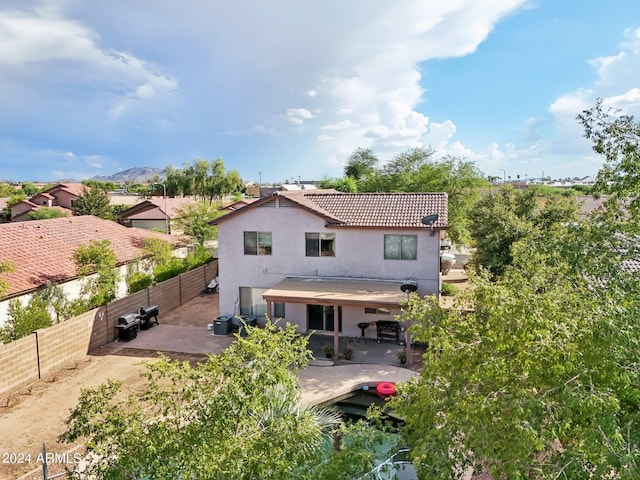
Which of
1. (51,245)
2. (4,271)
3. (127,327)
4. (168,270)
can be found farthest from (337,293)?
(51,245)

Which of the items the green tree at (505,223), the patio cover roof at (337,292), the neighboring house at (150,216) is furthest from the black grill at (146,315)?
the neighboring house at (150,216)

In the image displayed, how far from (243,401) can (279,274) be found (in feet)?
52.3

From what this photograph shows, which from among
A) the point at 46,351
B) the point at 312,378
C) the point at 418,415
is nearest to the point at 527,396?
the point at 418,415

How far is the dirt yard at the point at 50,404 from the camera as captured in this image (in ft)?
39.7

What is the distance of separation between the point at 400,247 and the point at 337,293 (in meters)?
4.15

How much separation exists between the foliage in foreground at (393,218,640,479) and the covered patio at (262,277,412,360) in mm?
9690

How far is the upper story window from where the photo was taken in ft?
72.4

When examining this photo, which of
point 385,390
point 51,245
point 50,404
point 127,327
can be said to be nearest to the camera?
point 50,404

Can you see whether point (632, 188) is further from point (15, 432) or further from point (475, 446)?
point (15, 432)

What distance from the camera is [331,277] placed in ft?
72.8

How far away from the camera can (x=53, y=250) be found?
24719 mm

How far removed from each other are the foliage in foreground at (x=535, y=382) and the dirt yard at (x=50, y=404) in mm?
5911

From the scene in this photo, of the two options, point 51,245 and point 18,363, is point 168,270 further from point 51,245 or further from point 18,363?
point 18,363

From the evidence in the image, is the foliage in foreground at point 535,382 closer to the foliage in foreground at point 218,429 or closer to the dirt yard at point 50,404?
the foliage in foreground at point 218,429
